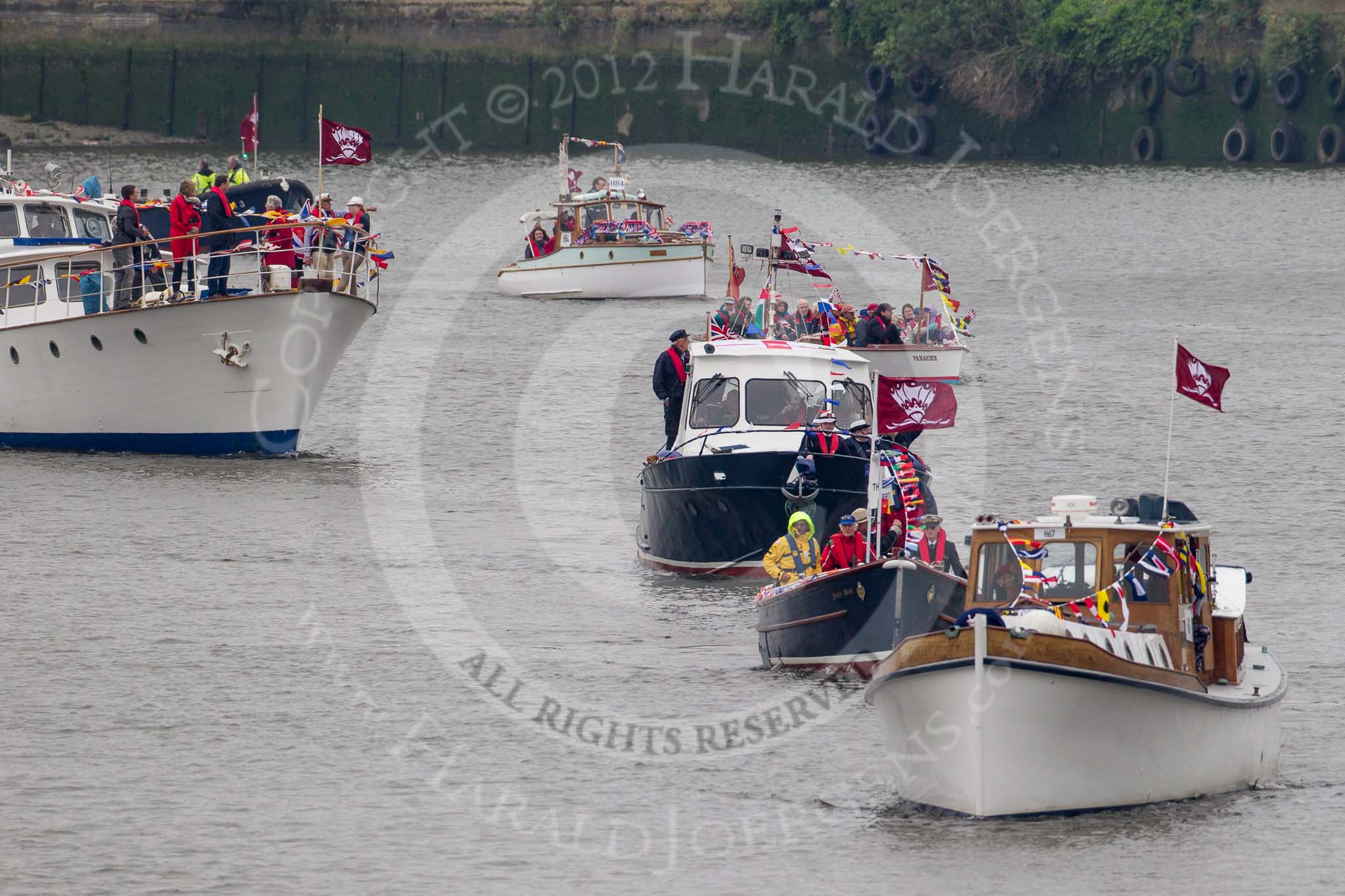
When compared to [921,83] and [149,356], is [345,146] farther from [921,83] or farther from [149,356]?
[921,83]

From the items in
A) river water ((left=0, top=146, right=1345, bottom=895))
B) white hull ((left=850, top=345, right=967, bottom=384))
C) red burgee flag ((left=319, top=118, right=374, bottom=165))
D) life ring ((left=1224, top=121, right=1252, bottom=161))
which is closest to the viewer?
river water ((left=0, top=146, right=1345, bottom=895))

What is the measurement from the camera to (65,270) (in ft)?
108

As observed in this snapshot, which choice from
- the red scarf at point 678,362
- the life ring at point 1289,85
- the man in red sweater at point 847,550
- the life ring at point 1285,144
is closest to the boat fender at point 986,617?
the man in red sweater at point 847,550

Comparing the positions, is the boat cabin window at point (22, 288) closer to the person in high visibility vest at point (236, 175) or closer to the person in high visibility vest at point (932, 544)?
the person in high visibility vest at point (236, 175)

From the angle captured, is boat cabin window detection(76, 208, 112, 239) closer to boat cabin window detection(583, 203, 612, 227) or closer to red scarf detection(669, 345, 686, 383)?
Result: red scarf detection(669, 345, 686, 383)

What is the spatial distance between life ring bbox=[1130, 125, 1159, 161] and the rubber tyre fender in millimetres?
10598

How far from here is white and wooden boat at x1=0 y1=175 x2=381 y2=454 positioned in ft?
105

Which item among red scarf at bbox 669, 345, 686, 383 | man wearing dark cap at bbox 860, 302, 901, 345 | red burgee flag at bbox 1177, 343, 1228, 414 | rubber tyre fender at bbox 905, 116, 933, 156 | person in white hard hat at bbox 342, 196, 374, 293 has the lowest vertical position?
red burgee flag at bbox 1177, 343, 1228, 414

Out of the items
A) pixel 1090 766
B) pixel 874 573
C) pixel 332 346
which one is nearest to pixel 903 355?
pixel 332 346

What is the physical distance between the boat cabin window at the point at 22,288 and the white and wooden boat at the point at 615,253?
24.1 m

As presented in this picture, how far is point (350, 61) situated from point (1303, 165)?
5018 cm

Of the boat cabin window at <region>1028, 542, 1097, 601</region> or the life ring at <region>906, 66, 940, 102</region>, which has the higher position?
the life ring at <region>906, 66, 940, 102</region>

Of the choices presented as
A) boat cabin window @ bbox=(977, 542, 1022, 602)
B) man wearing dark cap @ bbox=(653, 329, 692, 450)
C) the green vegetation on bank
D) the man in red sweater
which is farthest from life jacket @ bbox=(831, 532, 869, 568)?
the green vegetation on bank

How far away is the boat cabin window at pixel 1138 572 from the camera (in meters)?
14.9
